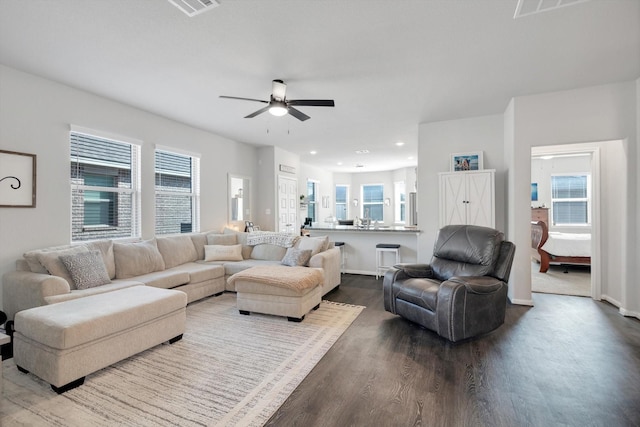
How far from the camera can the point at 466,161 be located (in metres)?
4.96

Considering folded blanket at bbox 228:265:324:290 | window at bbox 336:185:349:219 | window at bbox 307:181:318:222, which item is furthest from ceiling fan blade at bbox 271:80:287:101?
window at bbox 336:185:349:219

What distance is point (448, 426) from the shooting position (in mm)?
1763

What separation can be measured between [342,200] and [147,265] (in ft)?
28.9

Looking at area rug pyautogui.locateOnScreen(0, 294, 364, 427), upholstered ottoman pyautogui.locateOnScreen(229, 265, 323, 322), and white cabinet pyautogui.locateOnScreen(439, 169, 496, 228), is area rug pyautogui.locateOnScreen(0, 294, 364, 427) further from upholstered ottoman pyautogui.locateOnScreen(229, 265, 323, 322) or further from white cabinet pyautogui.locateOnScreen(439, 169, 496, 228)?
white cabinet pyautogui.locateOnScreen(439, 169, 496, 228)

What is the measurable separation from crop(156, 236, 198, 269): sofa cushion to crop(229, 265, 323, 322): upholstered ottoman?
1410 mm

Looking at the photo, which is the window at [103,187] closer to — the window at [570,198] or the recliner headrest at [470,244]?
the recliner headrest at [470,244]

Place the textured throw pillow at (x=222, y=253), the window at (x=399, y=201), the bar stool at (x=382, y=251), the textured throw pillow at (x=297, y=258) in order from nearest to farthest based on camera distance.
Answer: the textured throw pillow at (x=297, y=258), the textured throw pillow at (x=222, y=253), the bar stool at (x=382, y=251), the window at (x=399, y=201)

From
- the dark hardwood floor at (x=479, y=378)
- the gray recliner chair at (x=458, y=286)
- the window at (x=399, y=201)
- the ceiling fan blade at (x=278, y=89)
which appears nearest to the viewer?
the dark hardwood floor at (x=479, y=378)

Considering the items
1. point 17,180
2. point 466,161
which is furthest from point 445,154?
point 17,180

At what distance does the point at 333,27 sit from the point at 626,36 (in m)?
2.62

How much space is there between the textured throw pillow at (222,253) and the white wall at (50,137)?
0.93 metres

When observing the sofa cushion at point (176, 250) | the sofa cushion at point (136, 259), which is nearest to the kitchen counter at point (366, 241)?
the sofa cushion at point (176, 250)

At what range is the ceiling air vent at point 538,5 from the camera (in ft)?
7.06

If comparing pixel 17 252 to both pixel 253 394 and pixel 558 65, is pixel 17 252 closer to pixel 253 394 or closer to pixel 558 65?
pixel 253 394
